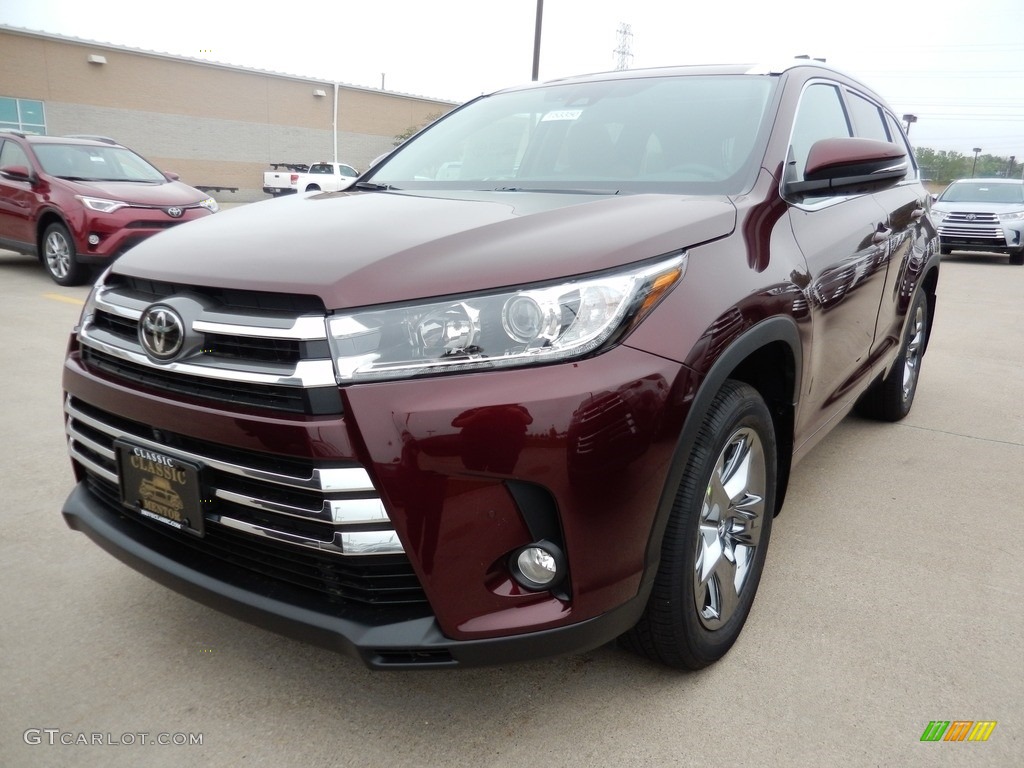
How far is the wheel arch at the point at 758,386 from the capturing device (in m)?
1.82

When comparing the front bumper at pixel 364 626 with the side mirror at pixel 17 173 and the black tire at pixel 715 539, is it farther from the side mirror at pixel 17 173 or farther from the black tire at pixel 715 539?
the side mirror at pixel 17 173

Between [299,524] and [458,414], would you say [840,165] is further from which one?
[299,524]

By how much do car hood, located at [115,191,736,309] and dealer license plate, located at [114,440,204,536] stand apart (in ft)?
1.39

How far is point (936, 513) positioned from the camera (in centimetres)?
331

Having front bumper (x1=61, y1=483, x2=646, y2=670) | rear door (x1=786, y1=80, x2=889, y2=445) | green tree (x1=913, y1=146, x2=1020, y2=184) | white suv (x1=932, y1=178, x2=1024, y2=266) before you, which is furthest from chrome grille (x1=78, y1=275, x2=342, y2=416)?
green tree (x1=913, y1=146, x2=1020, y2=184)

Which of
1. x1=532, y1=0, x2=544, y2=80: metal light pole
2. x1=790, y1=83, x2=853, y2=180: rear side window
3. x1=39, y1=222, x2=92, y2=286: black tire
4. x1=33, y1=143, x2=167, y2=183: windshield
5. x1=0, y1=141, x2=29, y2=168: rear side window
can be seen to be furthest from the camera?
x1=532, y1=0, x2=544, y2=80: metal light pole

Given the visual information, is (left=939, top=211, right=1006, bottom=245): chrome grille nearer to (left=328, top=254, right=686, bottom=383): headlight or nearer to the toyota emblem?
(left=328, top=254, right=686, bottom=383): headlight

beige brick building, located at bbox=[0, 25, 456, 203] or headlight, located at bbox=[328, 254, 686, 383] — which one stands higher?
beige brick building, located at bbox=[0, 25, 456, 203]

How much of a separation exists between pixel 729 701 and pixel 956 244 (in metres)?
14.8

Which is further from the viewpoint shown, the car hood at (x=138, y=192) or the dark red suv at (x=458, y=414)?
the car hood at (x=138, y=192)

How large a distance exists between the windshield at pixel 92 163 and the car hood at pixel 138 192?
0.25 meters

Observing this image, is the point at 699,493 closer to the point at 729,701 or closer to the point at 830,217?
the point at 729,701

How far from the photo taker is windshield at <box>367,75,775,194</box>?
8.51ft

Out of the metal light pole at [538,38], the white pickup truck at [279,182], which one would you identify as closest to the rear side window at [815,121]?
the metal light pole at [538,38]
